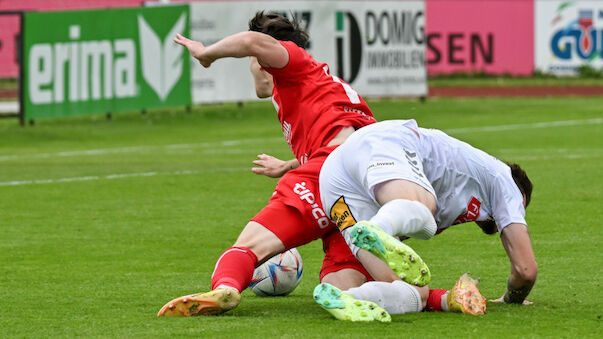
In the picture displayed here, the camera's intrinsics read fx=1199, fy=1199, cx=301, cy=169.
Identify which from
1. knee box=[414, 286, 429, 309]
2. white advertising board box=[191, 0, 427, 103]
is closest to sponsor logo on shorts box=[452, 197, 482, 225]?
knee box=[414, 286, 429, 309]

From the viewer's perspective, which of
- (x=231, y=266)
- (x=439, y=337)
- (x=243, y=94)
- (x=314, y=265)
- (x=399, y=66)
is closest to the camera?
(x=439, y=337)

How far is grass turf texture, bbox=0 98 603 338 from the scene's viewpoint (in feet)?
18.2

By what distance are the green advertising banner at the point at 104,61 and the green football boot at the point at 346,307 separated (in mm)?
14749

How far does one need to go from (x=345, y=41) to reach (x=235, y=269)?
705 inches

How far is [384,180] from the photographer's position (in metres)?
5.36

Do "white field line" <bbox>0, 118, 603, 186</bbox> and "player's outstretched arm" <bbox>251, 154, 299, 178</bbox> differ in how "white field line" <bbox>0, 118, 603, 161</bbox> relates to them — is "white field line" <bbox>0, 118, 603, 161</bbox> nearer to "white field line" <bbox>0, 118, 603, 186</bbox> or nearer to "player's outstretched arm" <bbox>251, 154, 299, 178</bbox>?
"white field line" <bbox>0, 118, 603, 186</bbox>

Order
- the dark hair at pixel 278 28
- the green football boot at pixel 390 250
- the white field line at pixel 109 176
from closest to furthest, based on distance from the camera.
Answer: the green football boot at pixel 390 250 < the dark hair at pixel 278 28 < the white field line at pixel 109 176

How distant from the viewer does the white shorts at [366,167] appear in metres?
5.45

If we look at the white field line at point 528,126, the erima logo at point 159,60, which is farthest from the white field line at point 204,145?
the erima logo at point 159,60

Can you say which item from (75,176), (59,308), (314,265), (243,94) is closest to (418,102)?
(243,94)

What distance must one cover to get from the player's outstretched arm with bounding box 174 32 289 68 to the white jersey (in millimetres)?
675

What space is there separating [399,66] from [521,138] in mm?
6794

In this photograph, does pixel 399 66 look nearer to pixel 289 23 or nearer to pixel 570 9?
pixel 570 9

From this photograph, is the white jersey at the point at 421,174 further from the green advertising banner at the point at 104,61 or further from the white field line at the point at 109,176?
the green advertising banner at the point at 104,61
